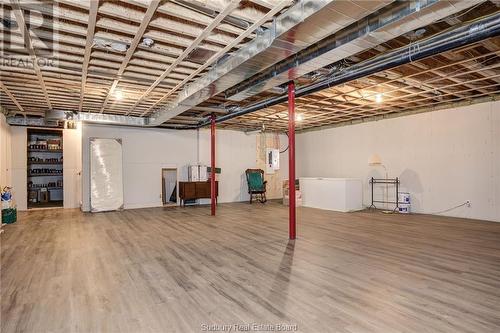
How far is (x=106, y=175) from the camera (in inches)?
343

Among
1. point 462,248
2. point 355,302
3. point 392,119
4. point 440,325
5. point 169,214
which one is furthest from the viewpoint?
point 392,119

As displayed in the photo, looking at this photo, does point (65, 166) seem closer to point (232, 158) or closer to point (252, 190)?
point (232, 158)

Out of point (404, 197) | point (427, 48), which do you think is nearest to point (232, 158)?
point (404, 197)

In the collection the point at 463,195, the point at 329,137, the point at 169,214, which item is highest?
the point at 329,137

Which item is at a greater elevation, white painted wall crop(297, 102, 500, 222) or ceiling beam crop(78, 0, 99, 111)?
ceiling beam crop(78, 0, 99, 111)

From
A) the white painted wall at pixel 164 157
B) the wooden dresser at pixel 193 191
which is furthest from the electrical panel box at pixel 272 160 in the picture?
the wooden dresser at pixel 193 191

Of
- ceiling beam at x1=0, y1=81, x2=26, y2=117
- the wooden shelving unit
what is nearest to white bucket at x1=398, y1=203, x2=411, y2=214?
ceiling beam at x1=0, y1=81, x2=26, y2=117

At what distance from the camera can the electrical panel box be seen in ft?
39.2

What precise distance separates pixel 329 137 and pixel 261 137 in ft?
8.85

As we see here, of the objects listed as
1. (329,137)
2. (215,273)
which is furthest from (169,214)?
(329,137)

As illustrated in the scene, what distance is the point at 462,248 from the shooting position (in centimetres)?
438

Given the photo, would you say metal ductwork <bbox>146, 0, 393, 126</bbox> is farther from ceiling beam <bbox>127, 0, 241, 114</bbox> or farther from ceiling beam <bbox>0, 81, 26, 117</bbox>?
ceiling beam <bbox>0, 81, 26, 117</bbox>

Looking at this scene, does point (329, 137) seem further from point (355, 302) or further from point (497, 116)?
point (355, 302)

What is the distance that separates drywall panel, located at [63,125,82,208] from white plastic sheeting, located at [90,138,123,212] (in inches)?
49.5
